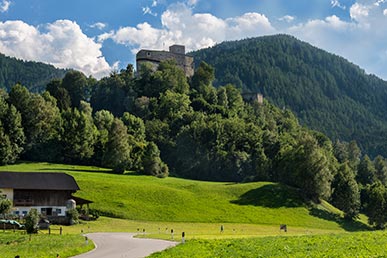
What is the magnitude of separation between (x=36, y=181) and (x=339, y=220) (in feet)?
195

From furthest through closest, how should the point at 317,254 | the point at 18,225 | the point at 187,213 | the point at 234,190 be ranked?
the point at 234,190 < the point at 187,213 < the point at 18,225 < the point at 317,254

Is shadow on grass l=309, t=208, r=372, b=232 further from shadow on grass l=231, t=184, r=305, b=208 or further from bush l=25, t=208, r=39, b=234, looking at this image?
bush l=25, t=208, r=39, b=234

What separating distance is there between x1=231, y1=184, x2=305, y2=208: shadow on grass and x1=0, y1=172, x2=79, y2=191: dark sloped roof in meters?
35.3

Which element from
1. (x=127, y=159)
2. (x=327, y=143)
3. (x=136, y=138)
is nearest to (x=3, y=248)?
(x=127, y=159)

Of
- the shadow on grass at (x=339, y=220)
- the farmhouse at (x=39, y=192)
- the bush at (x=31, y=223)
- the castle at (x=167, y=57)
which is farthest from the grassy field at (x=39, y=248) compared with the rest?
the castle at (x=167, y=57)

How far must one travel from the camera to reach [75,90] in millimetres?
168125

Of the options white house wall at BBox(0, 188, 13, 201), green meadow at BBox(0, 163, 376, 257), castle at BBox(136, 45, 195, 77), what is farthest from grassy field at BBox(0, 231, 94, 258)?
castle at BBox(136, 45, 195, 77)

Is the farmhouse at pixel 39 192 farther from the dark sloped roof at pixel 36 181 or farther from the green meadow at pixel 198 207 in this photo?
the green meadow at pixel 198 207

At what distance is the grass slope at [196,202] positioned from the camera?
81.5 m

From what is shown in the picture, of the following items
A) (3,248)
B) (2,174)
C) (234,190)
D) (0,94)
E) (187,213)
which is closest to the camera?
(3,248)

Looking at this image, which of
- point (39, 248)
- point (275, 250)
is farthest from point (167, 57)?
point (275, 250)

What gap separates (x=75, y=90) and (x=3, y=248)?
139 metres

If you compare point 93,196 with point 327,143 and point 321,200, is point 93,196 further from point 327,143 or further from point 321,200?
point 327,143

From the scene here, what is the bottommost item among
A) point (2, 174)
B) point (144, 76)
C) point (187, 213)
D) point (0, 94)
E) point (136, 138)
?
point (187, 213)
